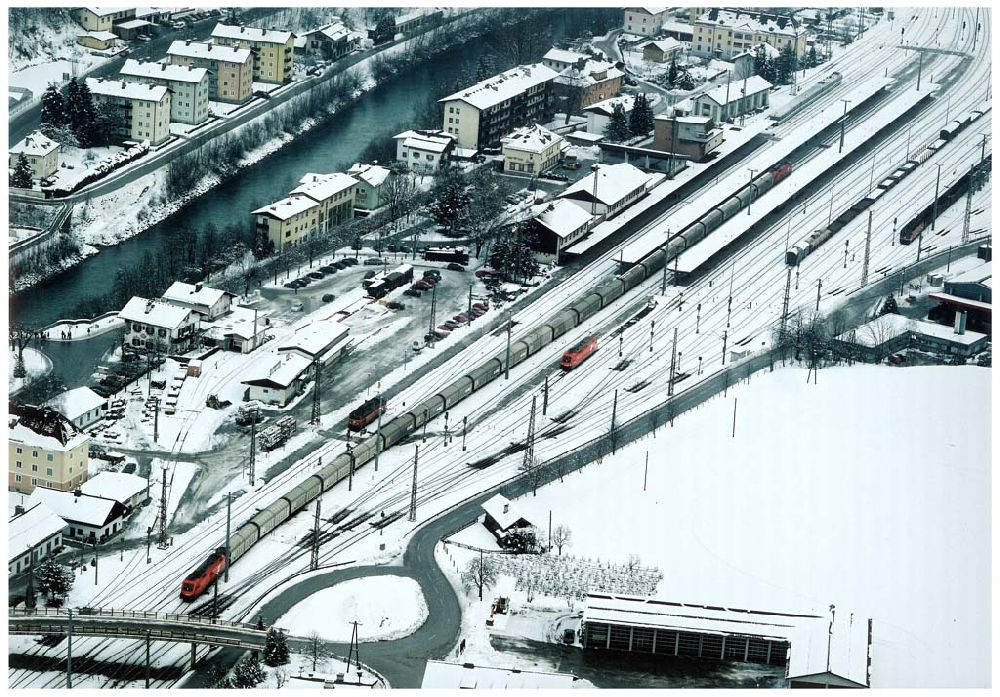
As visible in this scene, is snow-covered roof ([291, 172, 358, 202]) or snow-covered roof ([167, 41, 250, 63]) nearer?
snow-covered roof ([291, 172, 358, 202])

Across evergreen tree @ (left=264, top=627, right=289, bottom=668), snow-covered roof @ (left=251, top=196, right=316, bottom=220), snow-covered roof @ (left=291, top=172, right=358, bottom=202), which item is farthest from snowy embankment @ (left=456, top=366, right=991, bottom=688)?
snow-covered roof @ (left=291, top=172, right=358, bottom=202)

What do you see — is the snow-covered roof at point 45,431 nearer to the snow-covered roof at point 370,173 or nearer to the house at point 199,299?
the house at point 199,299

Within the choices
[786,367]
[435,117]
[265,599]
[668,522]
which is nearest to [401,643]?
[265,599]

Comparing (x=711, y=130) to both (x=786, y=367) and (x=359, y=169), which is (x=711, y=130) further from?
(x=786, y=367)

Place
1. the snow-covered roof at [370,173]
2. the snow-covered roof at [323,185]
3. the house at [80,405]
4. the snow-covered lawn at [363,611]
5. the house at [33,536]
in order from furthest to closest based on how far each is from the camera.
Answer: the snow-covered roof at [370,173], the snow-covered roof at [323,185], the house at [80,405], the house at [33,536], the snow-covered lawn at [363,611]

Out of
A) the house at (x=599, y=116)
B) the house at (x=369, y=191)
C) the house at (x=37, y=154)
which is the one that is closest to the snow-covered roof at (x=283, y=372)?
the house at (x=369, y=191)

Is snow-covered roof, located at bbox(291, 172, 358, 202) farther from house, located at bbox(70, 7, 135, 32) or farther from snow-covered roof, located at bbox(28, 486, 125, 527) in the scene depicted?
snow-covered roof, located at bbox(28, 486, 125, 527)

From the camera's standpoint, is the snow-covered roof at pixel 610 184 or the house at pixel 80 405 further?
the snow-covered roof at pixel 610 184

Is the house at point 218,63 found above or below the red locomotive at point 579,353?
above
